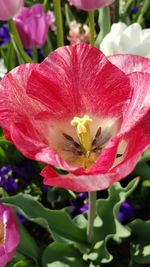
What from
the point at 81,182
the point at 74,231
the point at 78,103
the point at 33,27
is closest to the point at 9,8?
the point at 33,27

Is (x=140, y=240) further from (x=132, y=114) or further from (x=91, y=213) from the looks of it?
(x=132, y=114)

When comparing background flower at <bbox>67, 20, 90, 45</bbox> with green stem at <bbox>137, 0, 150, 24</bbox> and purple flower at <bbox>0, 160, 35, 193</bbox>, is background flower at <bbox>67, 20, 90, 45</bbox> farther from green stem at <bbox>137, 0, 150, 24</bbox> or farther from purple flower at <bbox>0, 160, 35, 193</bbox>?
purple flower at <bbox>0, 160, 35, 193</bbox>

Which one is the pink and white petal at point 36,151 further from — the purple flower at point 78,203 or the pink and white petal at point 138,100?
the purple flower at point 78,203

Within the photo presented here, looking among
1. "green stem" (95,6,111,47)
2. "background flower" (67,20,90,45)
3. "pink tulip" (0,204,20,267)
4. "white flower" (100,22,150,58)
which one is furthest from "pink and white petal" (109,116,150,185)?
"background flower" (67,20,90,45)

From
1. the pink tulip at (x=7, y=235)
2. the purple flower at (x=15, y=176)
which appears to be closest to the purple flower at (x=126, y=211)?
the purple flower at (x=15, y=176)

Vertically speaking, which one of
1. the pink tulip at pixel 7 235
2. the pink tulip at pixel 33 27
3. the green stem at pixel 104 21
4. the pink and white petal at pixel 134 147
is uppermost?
the pink and white petal at pixel 134 147

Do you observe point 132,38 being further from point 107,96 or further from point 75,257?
point 75,257

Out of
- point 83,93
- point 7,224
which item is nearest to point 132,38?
point 83,93
